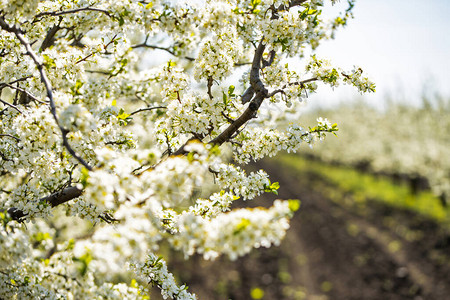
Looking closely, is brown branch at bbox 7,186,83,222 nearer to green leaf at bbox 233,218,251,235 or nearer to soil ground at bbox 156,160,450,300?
green leaf at bbox 233,218,251,235

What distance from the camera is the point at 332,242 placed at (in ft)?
54.3

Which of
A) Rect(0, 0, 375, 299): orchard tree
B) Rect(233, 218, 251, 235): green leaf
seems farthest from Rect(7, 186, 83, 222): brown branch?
Rect(233, 218, 251, 235): green leaf

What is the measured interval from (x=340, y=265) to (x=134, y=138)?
13.7 meters

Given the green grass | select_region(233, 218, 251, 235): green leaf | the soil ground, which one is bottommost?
select_region(233, 218, 251, 235): green leaf

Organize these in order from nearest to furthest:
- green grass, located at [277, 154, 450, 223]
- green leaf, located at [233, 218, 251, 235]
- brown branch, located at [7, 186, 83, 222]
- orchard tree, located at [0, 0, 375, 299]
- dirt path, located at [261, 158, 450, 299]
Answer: green leaf, located at [233, 218, 251, 235] < orchard tree, located at [0, 0, 375, 299] < brown branch, located at [7, 186, 83, 222] < dirt path, located at [261, 158, 450, 299] < green grass, located at [277, 154, 450, 223]

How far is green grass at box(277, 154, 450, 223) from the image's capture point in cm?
2091

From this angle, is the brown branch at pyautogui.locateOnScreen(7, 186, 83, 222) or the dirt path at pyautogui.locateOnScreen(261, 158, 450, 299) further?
the dirt path at pyautogui.locateOnScreen(261, 158, 450, 299)

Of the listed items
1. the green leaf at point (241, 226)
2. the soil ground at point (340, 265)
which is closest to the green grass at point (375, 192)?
the soil ground at point (340, 265)

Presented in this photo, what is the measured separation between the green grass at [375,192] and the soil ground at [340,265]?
5.69ft

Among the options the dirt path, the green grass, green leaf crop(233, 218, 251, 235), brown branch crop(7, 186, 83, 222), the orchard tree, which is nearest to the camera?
green leaf crop(233, 218, 251, 235)

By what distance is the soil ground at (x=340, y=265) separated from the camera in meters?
12.4

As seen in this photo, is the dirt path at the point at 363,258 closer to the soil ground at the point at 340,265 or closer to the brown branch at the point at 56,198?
the soil ground at the point at 340,265

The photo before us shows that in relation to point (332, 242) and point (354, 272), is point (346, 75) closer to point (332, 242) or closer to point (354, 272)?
point (354, 272)

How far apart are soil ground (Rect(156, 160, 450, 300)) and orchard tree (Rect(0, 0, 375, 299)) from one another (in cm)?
868
